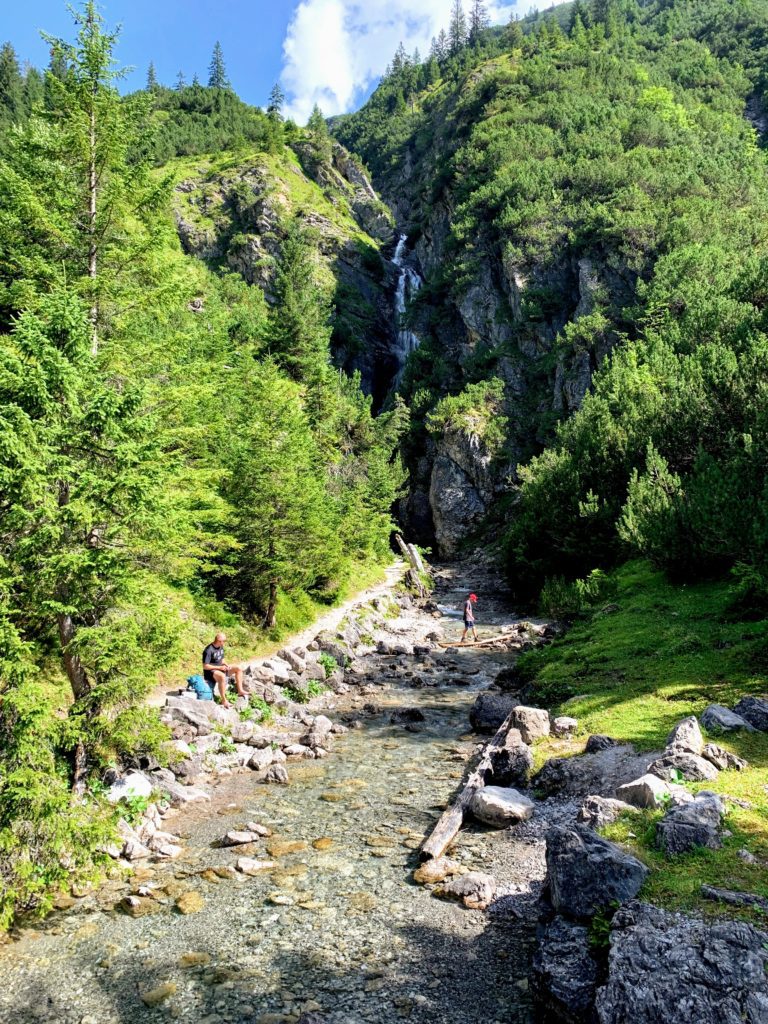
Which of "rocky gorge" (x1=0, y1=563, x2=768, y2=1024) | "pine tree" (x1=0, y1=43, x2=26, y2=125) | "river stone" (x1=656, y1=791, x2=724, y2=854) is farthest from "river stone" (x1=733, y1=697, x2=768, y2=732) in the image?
"pine tree" (x1=0, y1=43, x2=26, y2=125)

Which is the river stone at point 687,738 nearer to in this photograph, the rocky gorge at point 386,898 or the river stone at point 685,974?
the rocky gorge at point 386,898

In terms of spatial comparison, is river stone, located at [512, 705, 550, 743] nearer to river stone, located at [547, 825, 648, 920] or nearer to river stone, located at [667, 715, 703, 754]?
river stone, located at [667, 715, 703, 754]

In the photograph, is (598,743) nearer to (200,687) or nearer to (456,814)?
(456,814)

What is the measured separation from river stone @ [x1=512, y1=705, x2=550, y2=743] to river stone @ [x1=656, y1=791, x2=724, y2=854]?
5189 millimetres

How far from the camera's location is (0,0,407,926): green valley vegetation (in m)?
7.93

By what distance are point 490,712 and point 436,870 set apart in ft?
23.9

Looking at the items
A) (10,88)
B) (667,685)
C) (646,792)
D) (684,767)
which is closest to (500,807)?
(646,792)

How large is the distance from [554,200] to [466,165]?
21624mm

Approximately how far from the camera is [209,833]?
10336mm

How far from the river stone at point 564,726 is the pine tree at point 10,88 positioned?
296 ft

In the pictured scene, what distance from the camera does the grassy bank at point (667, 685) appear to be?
6.14m

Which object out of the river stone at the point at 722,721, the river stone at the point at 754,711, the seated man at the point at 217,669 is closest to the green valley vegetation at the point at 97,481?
the seated man at the point at 217,669

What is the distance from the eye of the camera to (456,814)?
1005 centimetres

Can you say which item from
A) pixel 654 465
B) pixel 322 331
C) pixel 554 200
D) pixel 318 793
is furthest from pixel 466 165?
pixel 318 793
